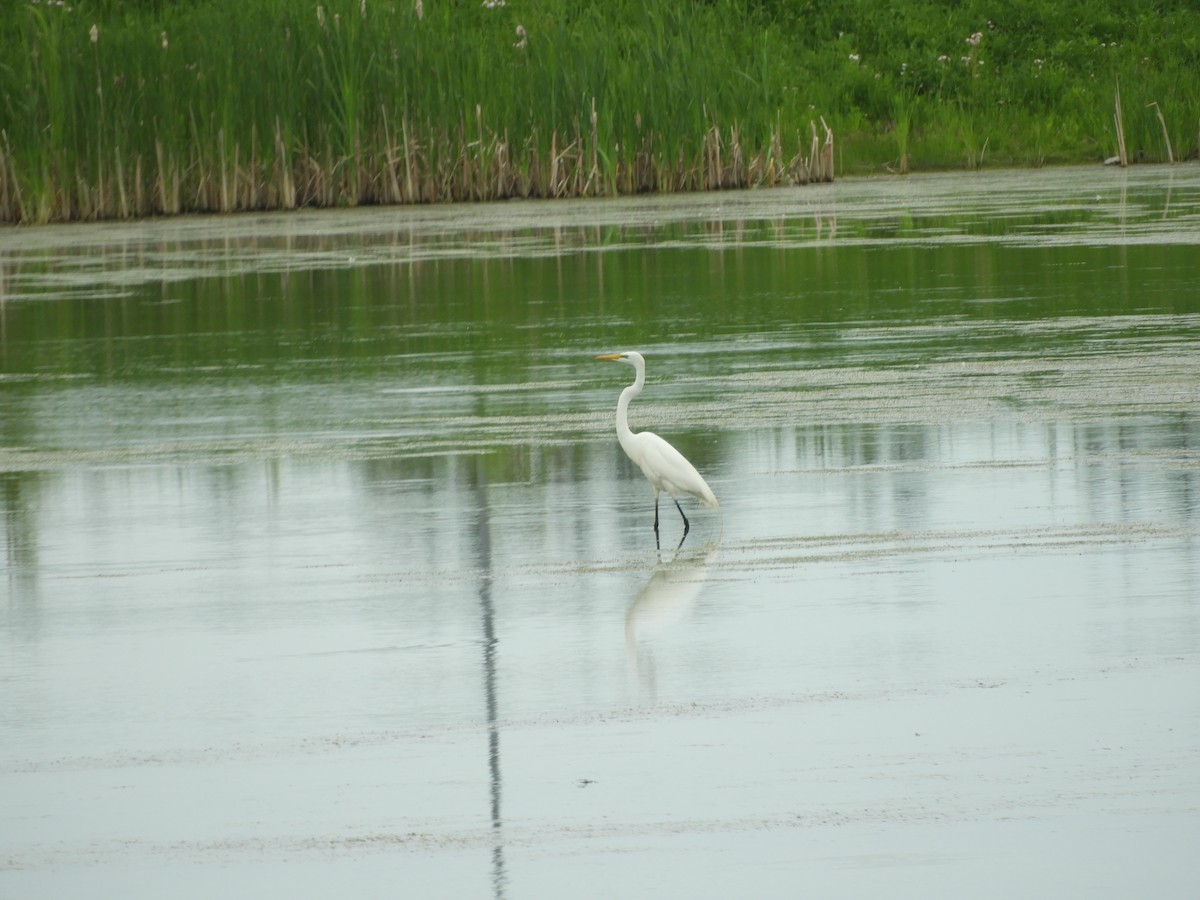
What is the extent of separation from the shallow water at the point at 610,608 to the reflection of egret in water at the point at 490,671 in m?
0.02

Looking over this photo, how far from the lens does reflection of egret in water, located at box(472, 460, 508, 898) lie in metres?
4.00

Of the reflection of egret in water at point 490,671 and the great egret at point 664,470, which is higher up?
the great egret at point 664,470

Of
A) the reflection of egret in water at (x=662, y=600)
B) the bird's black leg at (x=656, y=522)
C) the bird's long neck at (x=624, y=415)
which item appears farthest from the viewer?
the bird's long neck at (x=624, y=415)

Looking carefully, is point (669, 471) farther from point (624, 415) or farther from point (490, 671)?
point (490, 671)

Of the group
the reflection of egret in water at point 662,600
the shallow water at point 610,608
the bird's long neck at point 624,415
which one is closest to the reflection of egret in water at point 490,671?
the shallow water at point 610,608

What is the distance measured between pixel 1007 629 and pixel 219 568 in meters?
2.81

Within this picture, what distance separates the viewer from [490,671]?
5375mm

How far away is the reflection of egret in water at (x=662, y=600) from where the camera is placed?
18.1ft

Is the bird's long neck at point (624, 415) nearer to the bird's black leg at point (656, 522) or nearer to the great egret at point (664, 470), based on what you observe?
the great egret at point (664, 470)

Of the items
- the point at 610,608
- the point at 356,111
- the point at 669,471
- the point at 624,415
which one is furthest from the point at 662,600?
the point at 356,111

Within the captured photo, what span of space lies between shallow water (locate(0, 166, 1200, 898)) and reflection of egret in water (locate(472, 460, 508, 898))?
2 centimetres

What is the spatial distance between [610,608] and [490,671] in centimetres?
77

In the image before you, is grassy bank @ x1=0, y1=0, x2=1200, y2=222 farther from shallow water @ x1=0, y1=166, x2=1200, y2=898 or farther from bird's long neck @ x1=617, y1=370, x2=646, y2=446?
bird's long neck @ x1=617, y1=370, x2=646, y2=446

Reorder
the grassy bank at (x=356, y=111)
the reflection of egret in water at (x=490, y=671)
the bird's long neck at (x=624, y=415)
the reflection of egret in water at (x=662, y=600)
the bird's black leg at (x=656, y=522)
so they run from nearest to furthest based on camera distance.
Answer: the reflection of egret in water at (x=490, y=671) < the reflection of egret in water at (x=662, y=600) < the bird's black leg at (x=656, y=522) < the bird's long neck at (x=624, y=415) < the grassy bank at (x=356, y=111)
